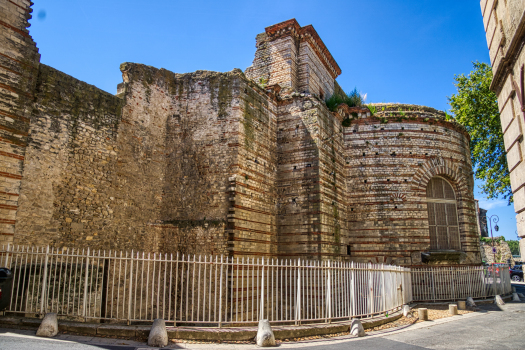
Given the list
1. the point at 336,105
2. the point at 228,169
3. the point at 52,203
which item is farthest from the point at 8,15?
the point at 336,105

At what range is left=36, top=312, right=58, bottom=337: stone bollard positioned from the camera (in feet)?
20.7

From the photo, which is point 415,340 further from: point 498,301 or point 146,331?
point 498,301

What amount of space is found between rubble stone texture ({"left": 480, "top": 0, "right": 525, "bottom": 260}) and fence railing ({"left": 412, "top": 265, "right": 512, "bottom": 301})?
8743mm

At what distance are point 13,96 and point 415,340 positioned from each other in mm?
10612

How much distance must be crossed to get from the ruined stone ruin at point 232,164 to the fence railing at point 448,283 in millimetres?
675

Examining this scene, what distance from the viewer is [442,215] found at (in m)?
16.0

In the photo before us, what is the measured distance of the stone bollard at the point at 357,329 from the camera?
25.6ft

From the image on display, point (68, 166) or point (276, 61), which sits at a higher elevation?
point (276, 61)

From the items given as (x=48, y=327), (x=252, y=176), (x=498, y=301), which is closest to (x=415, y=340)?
(x=252, y=176)

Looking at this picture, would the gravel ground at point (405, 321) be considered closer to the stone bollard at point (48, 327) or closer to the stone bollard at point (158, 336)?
the stone bollard at point (158, 336)

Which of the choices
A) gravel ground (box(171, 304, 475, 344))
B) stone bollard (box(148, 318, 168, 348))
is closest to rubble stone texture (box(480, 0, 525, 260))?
gravel ground (box(171, 304, 475, 344))

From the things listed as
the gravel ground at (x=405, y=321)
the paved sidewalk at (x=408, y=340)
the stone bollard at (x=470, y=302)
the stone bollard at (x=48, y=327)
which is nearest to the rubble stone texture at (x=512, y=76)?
the paved sidewalk at (x=408, y=340)

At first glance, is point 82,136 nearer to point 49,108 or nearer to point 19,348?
point 49,108

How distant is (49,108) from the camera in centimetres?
932
